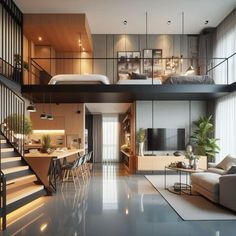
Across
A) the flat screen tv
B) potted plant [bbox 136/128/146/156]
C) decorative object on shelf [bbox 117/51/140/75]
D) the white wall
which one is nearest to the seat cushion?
potted plant [bbox 136/128/146/156]

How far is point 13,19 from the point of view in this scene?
924 centimetres

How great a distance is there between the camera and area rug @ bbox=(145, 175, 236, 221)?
4.86 m

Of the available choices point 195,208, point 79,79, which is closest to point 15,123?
point 79,79

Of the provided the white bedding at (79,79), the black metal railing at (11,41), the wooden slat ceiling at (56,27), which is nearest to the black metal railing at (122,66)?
the wooden slat ceiling at (56,27)

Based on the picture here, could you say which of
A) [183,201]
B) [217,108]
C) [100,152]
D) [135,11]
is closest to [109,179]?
[183,201]

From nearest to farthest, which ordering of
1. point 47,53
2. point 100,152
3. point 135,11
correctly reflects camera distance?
point 135,11 → point 47,53 → point 100,152

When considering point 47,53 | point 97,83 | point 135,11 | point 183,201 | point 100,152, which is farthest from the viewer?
point 100,152

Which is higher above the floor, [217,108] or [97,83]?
[97,83]

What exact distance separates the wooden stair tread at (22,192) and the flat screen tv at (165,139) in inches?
210

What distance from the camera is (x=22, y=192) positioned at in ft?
18.2

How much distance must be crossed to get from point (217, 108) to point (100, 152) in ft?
25.1

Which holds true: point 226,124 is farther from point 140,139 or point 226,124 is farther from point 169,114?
point 140,139

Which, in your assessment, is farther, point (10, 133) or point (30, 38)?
point (30, 38)

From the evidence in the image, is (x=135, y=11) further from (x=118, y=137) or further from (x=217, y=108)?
(x=118, y=137)
